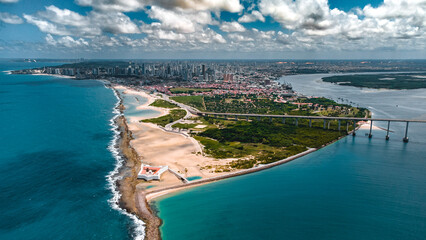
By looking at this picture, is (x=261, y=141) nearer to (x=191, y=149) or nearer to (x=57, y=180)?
(x=191, y=149)

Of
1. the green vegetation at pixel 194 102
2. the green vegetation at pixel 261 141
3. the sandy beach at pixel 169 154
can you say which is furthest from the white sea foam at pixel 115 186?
the green vegetation at pixel 194 102

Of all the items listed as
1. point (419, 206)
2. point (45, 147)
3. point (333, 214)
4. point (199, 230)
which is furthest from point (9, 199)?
point (419, 206)

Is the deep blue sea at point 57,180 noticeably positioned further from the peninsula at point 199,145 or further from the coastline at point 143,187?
the peninsula at point 199,145

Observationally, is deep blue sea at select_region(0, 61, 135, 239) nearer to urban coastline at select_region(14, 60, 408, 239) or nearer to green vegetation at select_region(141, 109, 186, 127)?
urban coastline at select_region(14, 60, 408, 239)

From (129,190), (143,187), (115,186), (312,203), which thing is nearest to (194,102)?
(115,186)

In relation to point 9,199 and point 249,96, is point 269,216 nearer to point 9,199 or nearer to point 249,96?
point 9,199
